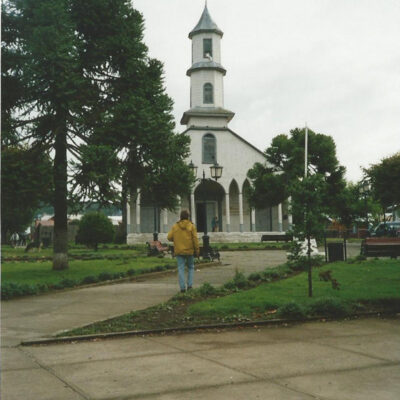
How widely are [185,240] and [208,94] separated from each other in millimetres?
35702

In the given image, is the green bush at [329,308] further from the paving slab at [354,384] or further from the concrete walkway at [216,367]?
the paving slab at [354,384]

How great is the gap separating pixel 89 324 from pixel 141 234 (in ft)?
114

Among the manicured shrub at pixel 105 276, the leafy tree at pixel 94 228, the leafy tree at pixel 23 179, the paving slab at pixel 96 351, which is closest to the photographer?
the paving slab at pixel 96 351

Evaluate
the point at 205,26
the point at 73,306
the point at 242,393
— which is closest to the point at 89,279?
the point at 73,306

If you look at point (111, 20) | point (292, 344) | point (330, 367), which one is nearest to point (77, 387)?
point (330, 367)

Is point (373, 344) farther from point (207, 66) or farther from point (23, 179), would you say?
point (207, 66)

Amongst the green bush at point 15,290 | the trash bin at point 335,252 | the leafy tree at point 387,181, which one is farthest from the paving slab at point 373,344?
the leafy tree at point 387,181

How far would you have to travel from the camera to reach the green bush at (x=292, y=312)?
7.63 meters

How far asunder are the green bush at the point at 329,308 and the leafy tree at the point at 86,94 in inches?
330

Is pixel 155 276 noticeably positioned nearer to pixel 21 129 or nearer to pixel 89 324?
pixel 21 129

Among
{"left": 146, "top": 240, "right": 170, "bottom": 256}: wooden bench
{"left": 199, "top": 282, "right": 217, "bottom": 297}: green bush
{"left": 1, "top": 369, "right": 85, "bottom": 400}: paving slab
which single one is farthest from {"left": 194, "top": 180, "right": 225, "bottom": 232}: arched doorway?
{"left": 1, "top": 369, "right": 85, "bottom": 400}: paving slab

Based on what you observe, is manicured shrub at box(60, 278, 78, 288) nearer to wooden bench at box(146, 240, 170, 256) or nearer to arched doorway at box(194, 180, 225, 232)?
wooden bench at box(146, 240, 170, 256)

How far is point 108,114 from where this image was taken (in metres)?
15.7

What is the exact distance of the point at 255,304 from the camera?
8438mm
